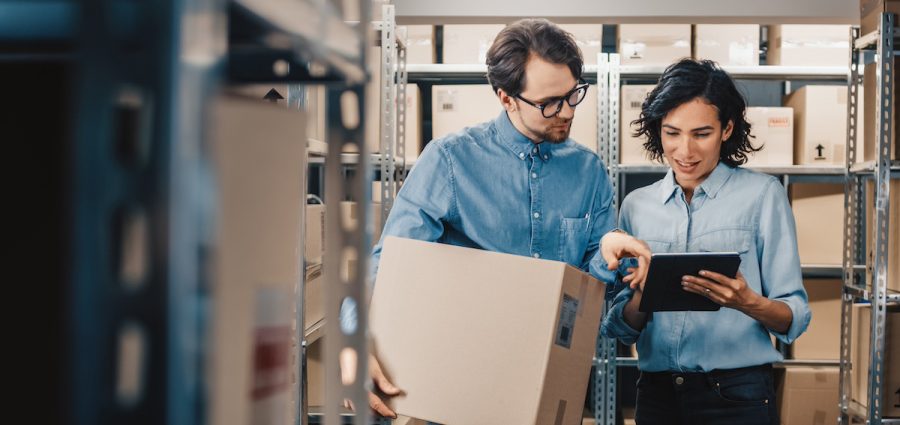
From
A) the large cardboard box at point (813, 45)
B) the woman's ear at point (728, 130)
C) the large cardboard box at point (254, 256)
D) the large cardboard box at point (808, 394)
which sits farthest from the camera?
the large cardboard box at point (813, 45)

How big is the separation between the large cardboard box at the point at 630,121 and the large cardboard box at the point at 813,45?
69 centimetres

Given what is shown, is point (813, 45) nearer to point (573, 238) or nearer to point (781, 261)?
point (781, 261)

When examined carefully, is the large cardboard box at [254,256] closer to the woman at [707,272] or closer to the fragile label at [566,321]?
the fragile label at [566,321]

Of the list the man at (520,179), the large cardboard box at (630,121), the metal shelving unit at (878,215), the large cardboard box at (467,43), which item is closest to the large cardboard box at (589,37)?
the large cardboard box at (630,121)

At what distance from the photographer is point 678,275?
1.71 meters

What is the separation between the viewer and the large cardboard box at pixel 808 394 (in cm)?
354

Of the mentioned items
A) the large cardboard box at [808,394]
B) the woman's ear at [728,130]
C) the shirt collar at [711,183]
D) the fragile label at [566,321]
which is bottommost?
the large cardboard box at [808,394]

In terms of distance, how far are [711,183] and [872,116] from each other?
1.17m

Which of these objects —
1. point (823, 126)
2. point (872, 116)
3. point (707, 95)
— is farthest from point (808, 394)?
point (707, 95)

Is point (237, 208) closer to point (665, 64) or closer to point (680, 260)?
point (680, 260)

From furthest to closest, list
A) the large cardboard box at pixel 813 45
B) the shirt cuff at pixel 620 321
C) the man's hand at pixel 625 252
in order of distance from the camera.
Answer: the large cardboard box at pixel 813 45 → the shirt cuff at pixel 620 321 → the man's hand at pixel 625 252

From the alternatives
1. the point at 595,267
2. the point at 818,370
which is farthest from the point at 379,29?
the point at 818,370

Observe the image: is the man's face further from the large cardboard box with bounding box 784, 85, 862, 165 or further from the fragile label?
the large cardboard box with bounding box 784, 85, 862, 165

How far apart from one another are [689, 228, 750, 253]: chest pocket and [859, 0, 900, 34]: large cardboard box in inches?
52.2
